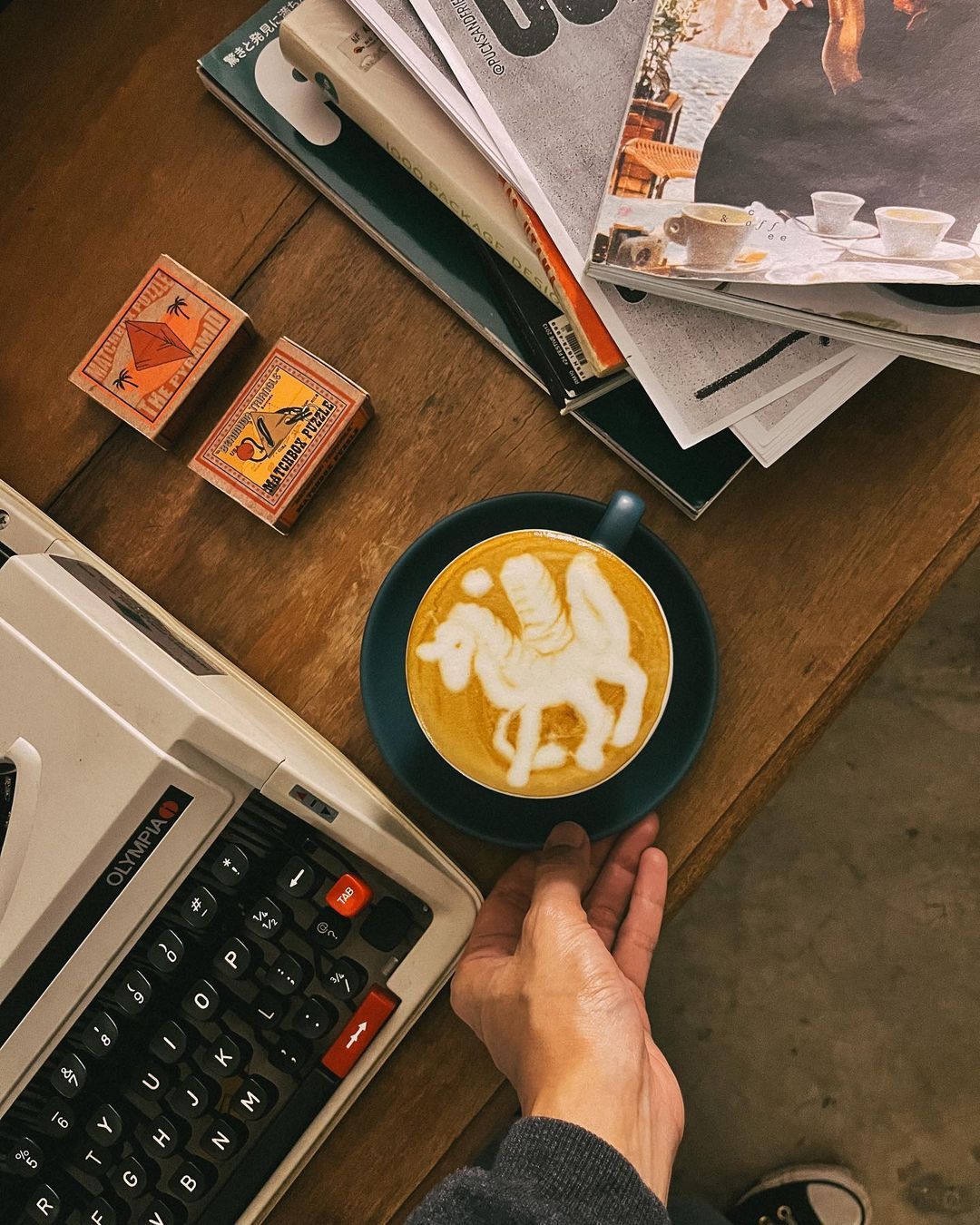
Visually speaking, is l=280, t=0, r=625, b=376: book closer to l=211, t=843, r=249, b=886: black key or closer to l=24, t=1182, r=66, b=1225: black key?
l=211, t=843, r=249, b=886: black key

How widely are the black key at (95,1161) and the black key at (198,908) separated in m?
0.20

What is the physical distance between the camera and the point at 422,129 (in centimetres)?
65

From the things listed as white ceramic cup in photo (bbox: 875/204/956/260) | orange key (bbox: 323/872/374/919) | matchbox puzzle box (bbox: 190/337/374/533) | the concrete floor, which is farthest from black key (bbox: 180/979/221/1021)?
the concrete floor

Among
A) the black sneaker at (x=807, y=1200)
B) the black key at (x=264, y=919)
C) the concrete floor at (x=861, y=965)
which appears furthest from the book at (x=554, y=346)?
the black sneaker at (x=807, y=1200)

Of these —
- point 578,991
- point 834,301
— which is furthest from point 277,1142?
point 834,301

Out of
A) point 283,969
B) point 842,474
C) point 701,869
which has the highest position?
point 842,474

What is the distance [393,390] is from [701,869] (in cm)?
45

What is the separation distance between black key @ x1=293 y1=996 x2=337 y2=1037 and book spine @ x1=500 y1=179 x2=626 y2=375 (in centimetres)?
50

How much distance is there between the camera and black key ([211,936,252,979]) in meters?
0.61

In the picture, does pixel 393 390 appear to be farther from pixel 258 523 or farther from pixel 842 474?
pixel 842 474

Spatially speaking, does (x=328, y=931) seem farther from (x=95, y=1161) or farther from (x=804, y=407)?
(x=804, y=407)

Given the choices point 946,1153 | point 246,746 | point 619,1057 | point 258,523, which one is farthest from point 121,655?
point 946,1153

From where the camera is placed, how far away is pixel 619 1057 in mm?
594

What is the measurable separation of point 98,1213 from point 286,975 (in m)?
0.21
